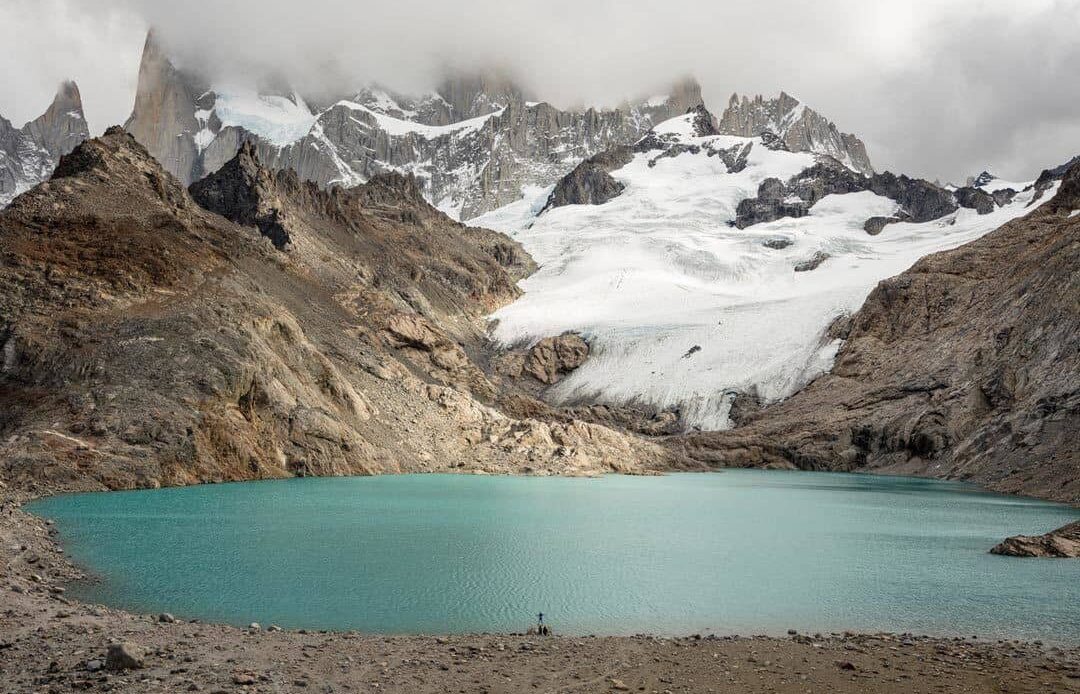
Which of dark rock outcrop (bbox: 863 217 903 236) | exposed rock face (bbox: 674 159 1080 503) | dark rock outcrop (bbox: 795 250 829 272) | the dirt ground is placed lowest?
the dirt ground

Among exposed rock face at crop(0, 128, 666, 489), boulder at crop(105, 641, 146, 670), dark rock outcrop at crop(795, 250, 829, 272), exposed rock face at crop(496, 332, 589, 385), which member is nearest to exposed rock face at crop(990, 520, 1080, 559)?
boulder at crop(105, 641, 146, 670)

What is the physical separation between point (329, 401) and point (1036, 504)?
39.2 m

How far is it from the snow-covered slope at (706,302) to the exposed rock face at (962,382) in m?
9.27

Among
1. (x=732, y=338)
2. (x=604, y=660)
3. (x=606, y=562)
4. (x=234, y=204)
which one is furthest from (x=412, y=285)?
(x=604, y=660)

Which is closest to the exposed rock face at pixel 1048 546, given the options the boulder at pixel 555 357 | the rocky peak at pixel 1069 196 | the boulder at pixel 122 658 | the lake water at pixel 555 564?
the lake water at pixel 555 564

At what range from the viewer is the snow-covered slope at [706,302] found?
104 meters

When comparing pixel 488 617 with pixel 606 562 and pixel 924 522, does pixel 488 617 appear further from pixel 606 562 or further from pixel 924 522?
pixel 924 522

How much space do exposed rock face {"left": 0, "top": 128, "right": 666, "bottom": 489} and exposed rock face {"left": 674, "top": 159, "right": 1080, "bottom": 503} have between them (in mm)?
18813

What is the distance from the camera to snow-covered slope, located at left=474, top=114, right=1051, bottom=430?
10419 centimetres

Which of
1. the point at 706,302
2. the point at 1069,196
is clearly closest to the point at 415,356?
the point at 1069,196

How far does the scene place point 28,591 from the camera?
56.6 feet

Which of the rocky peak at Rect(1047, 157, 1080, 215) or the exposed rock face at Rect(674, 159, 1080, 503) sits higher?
the rocky peak at Rect(1047, 157, 1080, 215)

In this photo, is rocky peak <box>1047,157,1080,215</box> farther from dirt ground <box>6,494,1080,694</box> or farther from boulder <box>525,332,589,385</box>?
dirt ground <box>6,494,1080,694</box>

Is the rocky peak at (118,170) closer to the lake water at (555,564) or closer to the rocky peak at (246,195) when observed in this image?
the rocky peak at (246,195)
